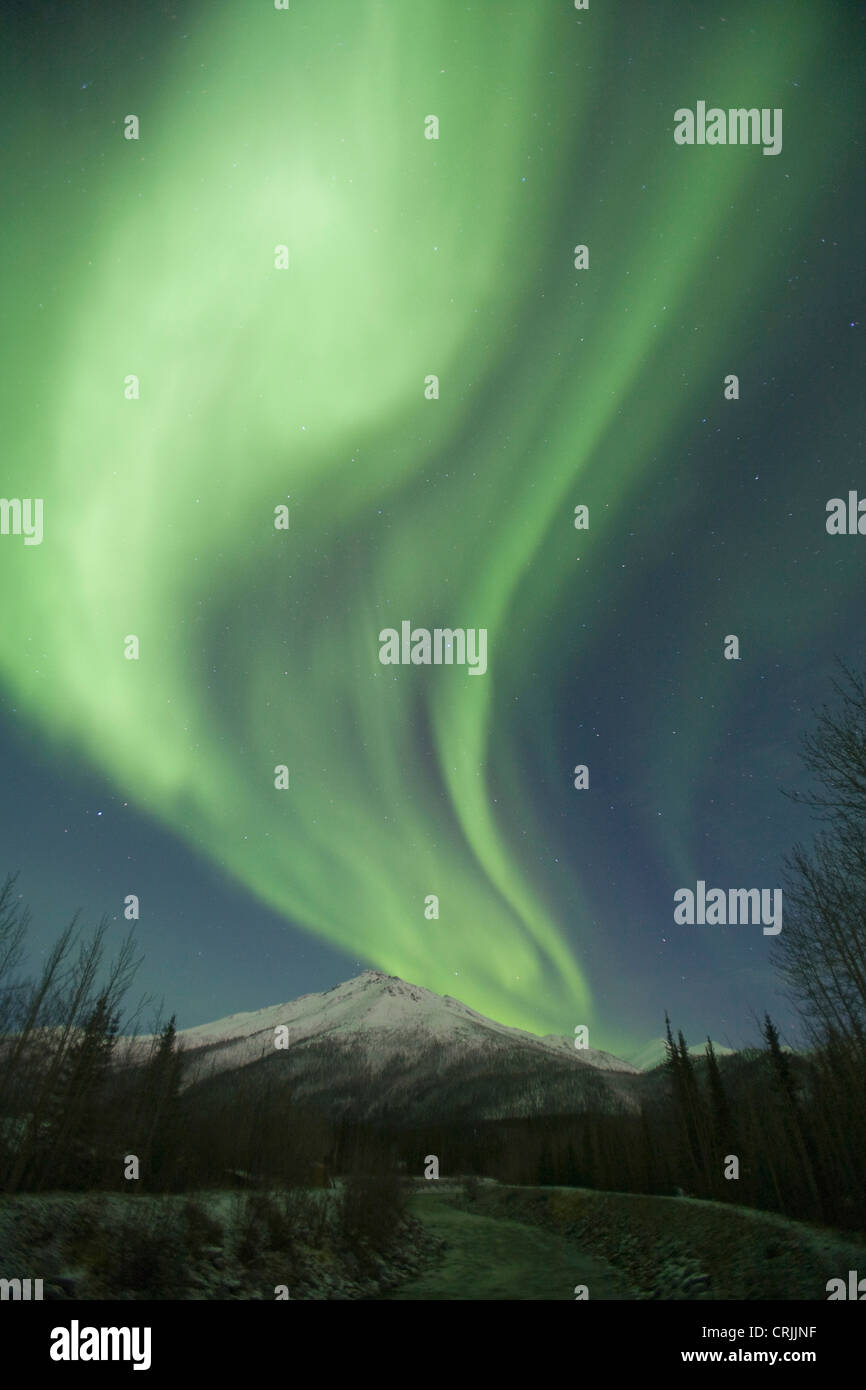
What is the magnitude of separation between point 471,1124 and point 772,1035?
14019cm

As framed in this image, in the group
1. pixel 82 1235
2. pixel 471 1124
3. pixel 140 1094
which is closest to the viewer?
pixel 82 1235

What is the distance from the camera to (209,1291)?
1981cm

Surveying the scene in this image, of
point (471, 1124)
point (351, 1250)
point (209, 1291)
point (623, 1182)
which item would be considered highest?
point (209, 1291)

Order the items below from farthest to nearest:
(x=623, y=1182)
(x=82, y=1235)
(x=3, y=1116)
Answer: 1. (x=623, y=1182)
2. (x=3, y=1116)
3. (x=82, y=1235)
